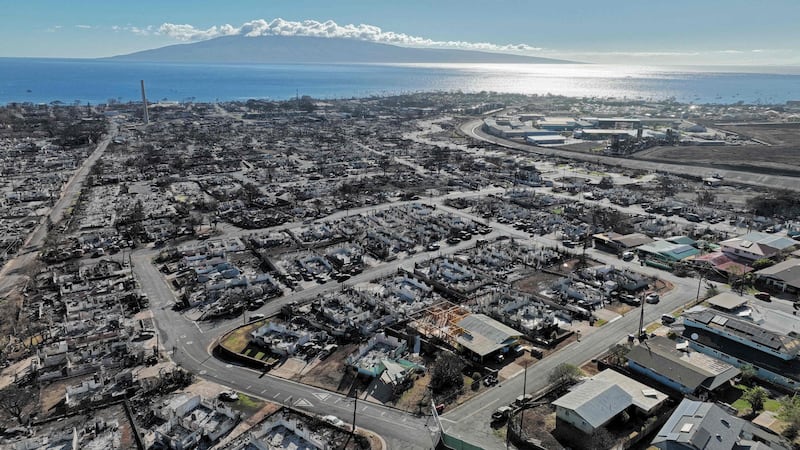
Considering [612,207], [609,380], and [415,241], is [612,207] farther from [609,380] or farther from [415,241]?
[609,380]

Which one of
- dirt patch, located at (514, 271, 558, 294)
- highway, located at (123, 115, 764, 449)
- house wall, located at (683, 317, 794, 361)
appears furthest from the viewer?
dirt patch, located at (514, 271, 558, 294)

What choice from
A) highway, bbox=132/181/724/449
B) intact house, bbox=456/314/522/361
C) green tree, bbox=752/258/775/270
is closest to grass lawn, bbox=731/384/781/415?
highway, bbox=132/181/724/449

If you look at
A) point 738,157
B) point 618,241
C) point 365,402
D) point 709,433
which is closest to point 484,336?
point 365,402

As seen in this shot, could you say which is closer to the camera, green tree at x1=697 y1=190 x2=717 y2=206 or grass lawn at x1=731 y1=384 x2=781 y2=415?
grass lawn at x1=731 y1=384 x2=781 y2=415

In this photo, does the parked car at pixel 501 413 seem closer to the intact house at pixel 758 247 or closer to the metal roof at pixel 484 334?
the metal roof at pixel 484 334

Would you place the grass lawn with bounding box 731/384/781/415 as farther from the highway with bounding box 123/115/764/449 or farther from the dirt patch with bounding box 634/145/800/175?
the dirt patch with bounding box 634/145/800/175

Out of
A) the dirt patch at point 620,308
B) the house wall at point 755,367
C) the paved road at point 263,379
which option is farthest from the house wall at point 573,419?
the dirt patch at point 620,308
